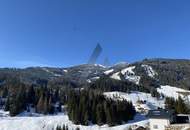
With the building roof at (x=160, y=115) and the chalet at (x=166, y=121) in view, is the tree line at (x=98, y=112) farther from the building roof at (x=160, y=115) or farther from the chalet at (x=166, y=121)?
the chalet at (x=166, y=121)

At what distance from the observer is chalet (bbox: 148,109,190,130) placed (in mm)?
86250

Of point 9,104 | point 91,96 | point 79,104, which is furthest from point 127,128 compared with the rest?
point 9,104

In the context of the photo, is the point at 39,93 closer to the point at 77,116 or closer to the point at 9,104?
the point at 9,104

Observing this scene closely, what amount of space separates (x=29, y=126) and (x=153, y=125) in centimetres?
5087

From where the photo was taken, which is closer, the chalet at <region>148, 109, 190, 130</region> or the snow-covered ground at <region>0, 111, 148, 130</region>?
the chalet at <region>148, 109, 190, 130</region>

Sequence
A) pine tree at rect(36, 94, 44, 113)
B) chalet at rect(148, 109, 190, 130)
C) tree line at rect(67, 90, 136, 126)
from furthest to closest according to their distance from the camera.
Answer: pine tree at rect(36, 94, 44, 113) < tree line at rect(67, 90, 136, 126) < chalet at rect(148, 109, 190, 130)

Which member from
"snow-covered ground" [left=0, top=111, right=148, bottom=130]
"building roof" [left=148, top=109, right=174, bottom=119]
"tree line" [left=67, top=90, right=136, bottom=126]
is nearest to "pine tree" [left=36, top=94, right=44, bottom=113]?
"tree line" [left=67, top=90, right=136, bottom=126]

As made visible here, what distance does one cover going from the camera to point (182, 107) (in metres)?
132

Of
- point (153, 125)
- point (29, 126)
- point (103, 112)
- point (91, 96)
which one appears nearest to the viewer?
point (153, 125)

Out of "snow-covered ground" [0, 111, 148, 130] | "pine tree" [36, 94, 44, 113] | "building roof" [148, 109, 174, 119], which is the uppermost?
"pine tree" [36, 94, 44, 113]

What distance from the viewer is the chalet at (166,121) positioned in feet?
283

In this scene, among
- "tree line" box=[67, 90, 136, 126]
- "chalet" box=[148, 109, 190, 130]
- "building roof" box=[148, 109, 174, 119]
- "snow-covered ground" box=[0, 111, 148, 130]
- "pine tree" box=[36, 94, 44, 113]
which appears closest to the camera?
"chalet" box=[148, 109, 190, 130]

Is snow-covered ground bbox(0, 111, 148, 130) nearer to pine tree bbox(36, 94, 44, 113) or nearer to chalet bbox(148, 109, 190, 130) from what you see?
chalet bbox(148, 109, 190, 130)

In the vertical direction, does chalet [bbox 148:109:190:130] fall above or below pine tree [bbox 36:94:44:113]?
below
